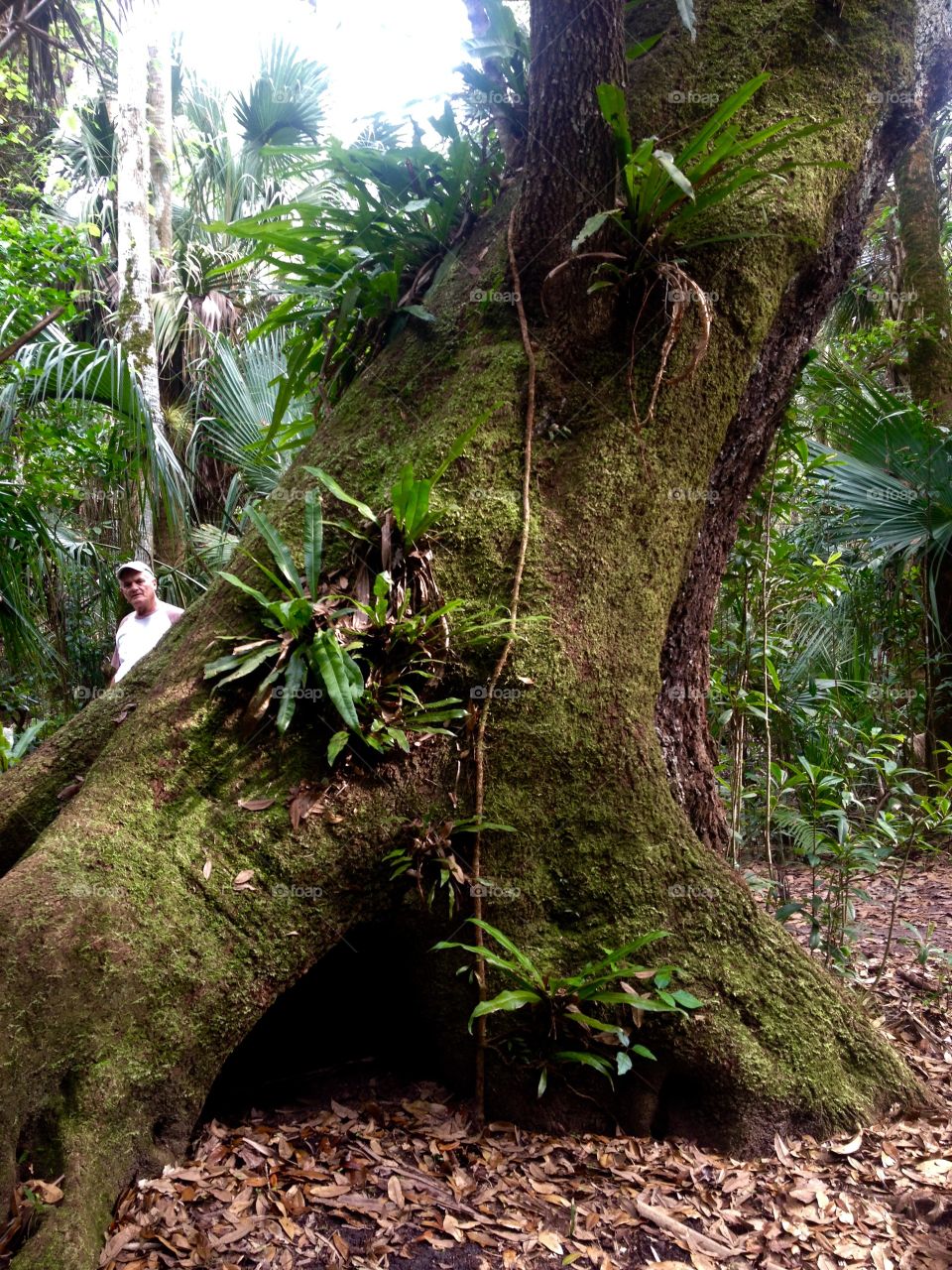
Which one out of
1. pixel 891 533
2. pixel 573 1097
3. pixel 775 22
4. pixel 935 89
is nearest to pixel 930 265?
pixel 891 533

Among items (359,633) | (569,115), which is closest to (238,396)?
(569,115)

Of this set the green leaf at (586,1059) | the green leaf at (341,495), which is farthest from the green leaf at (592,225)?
the green leaf at (586,1059)

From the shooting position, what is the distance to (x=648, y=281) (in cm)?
289

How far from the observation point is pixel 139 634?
479cm

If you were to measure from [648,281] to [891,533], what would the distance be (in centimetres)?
369

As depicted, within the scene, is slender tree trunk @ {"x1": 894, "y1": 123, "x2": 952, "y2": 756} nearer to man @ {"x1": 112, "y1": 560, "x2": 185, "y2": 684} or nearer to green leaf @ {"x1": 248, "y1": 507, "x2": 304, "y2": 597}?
green leaf @ {"x1": 248, "y1": 507, "x2": 304, "y2": 597}

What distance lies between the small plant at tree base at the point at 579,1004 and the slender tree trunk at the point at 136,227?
19.0 feet

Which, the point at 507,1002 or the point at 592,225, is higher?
the point at 592,225

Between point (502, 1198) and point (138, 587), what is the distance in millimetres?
3721

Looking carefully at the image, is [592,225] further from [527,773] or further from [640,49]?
[527,773]

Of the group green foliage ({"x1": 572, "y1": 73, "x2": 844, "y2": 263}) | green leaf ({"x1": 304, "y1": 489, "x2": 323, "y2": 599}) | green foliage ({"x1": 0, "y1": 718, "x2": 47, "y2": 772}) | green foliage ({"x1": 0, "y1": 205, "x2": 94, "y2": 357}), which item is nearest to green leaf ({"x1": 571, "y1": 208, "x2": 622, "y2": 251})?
green foliage ({"x1": 572, "y1": 73, "x2": 844, "y2": 263})

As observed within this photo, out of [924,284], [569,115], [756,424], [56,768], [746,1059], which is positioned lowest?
[746,1059]

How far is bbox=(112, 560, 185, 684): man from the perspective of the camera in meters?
4.73

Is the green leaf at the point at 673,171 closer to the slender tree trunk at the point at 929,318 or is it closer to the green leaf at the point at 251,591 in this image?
the green leaf at the point at 251,591
